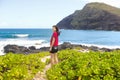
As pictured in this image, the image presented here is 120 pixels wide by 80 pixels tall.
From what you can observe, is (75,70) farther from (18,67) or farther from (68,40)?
(68,40)

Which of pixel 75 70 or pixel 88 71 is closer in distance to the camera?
pixel 88 71

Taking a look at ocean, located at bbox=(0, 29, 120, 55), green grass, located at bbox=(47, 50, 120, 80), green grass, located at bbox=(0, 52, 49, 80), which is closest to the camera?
green grass, located at bbox=(47, 50, 120, 80)

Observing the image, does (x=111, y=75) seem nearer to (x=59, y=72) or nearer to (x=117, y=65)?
(x=117, y=65)

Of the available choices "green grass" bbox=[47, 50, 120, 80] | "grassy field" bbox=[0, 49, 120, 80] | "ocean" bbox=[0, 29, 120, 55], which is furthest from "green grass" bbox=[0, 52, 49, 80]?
"ocean" bbox=[0, 29, 120, 55]

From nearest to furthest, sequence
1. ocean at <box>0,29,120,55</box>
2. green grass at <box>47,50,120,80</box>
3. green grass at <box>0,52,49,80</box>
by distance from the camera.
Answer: green grass at <box>47,50,120,80</box>
green grass at <box>0,52,49,80</box>
ocean at <box>0,29,120,55</box>

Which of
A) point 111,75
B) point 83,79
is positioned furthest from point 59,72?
point 111,75

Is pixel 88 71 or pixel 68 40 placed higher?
pixel 88 71

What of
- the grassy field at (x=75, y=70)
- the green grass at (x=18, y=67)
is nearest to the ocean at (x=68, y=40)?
the green grass at (x=18, y=67)

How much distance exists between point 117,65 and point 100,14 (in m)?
186

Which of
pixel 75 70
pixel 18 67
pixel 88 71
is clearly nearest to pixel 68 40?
pixel 18 67

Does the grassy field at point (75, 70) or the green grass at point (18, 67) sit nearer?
the grassy field at point (75, 70)

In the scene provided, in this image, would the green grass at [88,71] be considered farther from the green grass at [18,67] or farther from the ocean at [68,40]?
the ocean at [68,40]

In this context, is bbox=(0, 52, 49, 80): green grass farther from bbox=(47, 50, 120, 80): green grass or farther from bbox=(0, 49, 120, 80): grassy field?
bbox=(47, 50, 120, 80): green grass

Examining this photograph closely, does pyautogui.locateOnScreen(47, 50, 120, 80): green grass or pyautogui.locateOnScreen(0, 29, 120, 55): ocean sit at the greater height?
pyautogui.locateOnScreen(47, 50, 120, 80): green grass
